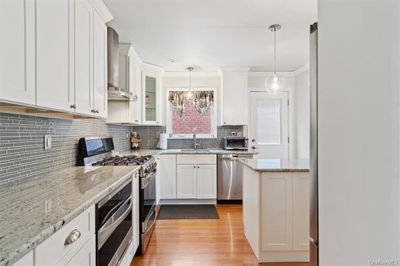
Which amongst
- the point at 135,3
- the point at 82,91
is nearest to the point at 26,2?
the point at 82,91

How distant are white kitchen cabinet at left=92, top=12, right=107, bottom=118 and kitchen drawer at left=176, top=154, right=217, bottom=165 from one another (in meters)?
2.39

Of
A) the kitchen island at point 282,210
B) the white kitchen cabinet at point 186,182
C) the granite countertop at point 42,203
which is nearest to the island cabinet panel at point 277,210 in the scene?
the kitchen island at point 282,210

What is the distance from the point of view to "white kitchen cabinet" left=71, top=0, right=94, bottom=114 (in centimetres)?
191

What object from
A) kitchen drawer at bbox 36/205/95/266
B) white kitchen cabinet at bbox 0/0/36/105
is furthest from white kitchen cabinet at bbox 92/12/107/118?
kitchen drawer at bbox 36/205/95/266

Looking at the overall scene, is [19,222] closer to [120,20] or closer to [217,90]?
[120,20]

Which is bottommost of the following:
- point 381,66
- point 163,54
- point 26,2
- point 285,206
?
point 285,206

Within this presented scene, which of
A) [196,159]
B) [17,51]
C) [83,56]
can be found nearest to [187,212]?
[196,159]

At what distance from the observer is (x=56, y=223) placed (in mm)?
1008

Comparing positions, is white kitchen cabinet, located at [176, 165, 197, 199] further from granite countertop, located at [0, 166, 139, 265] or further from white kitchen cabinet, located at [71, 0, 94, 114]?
white kitchen cabinet, located at [71, 0, 94, 114]

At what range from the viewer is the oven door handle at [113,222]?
5.00ft

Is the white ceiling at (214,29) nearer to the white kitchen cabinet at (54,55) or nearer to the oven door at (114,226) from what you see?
the white kitchen cabinet at (54,55)

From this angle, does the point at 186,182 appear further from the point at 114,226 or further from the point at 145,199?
the point at 114,226

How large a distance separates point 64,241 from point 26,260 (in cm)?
26

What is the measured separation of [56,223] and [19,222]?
13 centimetres
